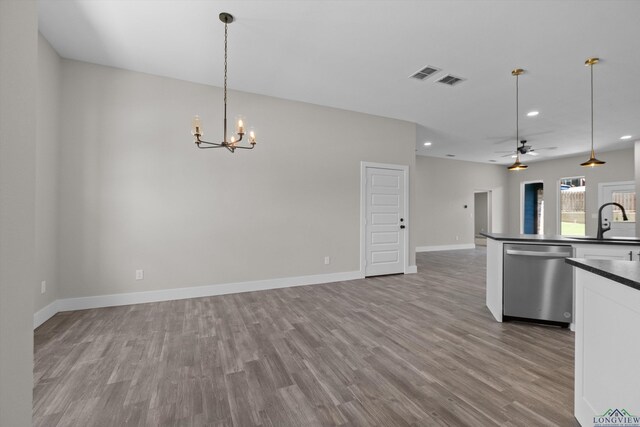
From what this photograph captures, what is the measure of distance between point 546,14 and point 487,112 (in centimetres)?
267

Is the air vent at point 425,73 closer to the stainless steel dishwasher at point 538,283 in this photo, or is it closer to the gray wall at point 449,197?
the stainless steel dishwasher at point 538,283

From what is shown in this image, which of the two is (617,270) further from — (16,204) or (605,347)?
(16,204)

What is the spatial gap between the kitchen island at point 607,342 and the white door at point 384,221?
140 inches

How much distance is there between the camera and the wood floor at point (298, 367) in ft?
5.22

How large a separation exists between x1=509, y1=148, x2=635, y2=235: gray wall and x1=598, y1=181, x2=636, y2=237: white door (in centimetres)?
14

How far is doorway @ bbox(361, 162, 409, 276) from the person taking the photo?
5062 mm

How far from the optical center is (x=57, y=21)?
2.68 metres

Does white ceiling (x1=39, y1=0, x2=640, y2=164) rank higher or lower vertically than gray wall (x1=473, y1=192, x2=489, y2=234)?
higher

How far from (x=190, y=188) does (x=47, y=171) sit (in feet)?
4.87

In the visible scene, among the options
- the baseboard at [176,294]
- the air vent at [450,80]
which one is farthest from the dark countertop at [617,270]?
the baseboard at [176,294]

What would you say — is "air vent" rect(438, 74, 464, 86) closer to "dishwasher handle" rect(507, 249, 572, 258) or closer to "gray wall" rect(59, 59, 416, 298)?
"gray wall" rect(59, 59, 416, 298)

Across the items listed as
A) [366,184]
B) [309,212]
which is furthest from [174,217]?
[366,184]

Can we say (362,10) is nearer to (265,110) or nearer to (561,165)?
(265,110)

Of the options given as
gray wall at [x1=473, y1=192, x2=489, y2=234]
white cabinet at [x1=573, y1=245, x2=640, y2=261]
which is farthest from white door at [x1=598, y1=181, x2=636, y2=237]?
white cabinet at [x1=573, y1=245, x2=640, y2=261]
